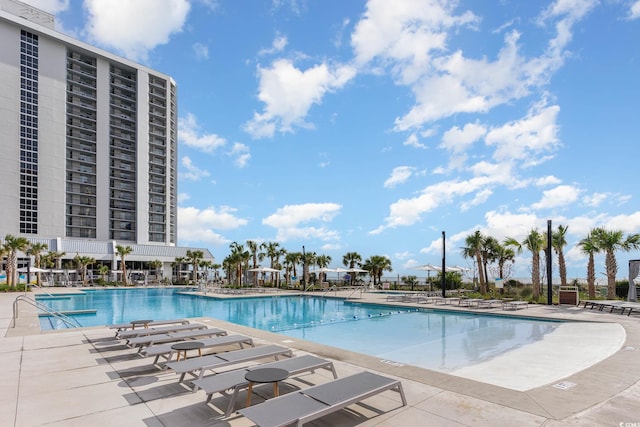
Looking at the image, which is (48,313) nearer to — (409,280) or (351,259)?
(409,280)

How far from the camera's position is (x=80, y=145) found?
54375 mm

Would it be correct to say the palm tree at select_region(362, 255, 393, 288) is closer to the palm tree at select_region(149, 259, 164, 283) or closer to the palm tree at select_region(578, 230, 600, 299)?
the palm tree at select_region(578, 230, 600, 299)

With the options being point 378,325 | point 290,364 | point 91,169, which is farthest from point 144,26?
point 91,169

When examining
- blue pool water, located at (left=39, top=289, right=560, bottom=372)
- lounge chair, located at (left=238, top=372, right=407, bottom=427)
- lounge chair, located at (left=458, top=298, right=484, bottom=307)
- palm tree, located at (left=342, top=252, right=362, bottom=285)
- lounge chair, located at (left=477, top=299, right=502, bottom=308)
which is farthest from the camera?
palm tree, located at (left=342, top=252, right=362, bottom=285)

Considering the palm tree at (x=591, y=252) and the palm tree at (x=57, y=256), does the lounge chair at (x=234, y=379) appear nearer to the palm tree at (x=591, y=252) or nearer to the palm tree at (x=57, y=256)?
the palm tree at (x=591, y=252)

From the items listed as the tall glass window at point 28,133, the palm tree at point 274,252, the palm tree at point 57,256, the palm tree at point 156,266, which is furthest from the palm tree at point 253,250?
the tall glass window at point 28,133

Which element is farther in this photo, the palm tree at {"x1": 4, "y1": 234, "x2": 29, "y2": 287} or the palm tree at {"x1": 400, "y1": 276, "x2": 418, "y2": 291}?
the palm tree at {"x1": 400, "y1": 276, "x2": 418, "y2": 291}

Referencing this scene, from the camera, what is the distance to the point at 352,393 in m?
4.07

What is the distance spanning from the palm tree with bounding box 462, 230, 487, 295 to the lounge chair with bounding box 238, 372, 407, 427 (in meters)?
22.3

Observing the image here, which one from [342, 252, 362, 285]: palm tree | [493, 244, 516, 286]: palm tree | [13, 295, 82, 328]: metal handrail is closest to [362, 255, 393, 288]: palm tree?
[342, 252, 362, 285]: palm tree

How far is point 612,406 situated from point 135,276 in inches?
2113

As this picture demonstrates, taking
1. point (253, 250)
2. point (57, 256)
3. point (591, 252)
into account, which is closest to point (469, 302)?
point (591, 252)

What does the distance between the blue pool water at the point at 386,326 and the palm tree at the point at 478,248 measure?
9587mm

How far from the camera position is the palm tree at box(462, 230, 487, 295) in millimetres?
24609
